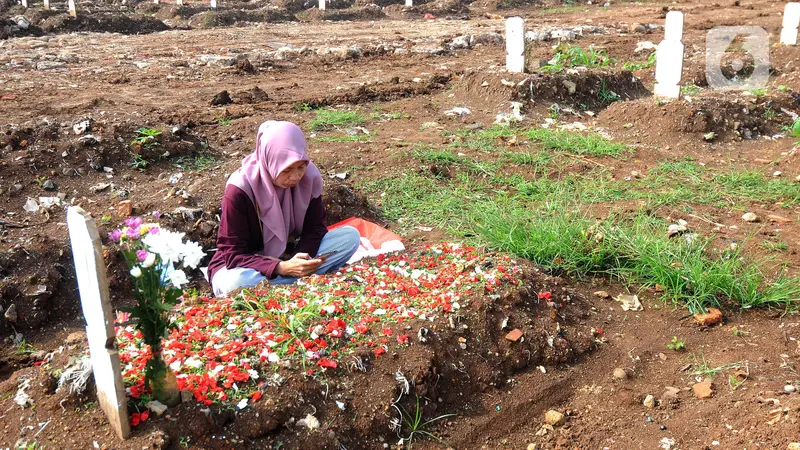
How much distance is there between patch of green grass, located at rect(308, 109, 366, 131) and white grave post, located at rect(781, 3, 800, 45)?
21.8 feet

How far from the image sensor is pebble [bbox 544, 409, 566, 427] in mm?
3105

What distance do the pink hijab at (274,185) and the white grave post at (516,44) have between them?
187 inches

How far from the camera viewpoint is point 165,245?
2387mm

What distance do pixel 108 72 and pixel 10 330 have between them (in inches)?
274

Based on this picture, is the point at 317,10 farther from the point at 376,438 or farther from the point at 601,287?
the point at 376,438

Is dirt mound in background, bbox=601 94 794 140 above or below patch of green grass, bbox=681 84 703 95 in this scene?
below

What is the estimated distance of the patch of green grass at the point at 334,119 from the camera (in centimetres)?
721

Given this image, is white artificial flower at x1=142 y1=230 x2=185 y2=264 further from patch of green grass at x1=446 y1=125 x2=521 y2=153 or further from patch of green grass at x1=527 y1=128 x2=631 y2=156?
patch of green grass at x1=527 y1=128 x2=631 y2=156

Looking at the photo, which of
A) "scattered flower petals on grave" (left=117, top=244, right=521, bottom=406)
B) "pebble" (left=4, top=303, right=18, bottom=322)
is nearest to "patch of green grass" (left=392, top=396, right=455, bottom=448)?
"scattered flower petals on grave" (left=117, top=244, right=521, bottom=406)

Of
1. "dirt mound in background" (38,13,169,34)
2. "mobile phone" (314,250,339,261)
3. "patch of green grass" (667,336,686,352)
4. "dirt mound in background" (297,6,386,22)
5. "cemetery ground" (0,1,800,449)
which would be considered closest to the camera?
"cemetery ground" (0,1,800,449)

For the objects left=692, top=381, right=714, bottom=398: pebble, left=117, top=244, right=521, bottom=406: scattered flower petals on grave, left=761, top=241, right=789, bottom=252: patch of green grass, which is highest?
left=117, top=244, right=521, bottom=406: scattered flower petals on grave

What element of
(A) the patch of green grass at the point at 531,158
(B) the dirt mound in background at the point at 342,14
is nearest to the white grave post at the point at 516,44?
(A) the patch of green grass at the point at 531,158

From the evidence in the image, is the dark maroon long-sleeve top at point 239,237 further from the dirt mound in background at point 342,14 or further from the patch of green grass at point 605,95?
the dirt mound in background at point 342,14

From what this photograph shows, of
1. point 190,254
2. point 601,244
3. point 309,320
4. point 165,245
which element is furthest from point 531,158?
point 165,245
